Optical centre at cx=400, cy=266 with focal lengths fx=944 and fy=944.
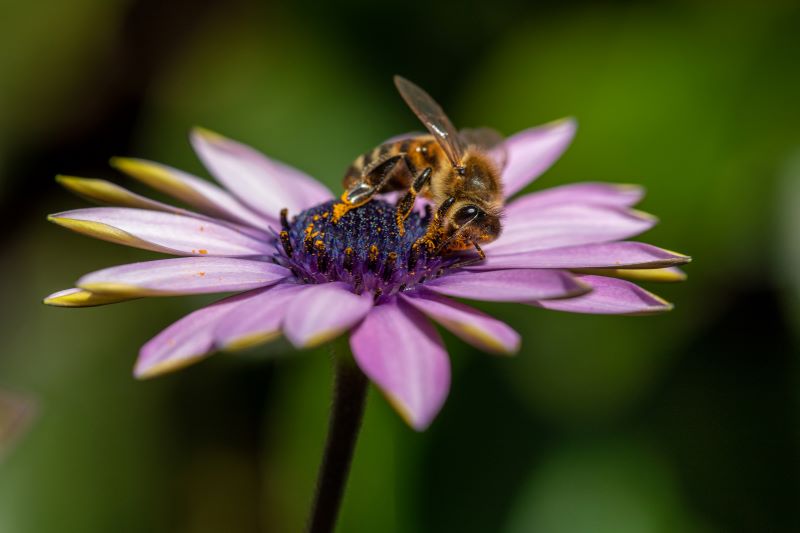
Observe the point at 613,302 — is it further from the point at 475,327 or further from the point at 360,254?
the point at 360,254

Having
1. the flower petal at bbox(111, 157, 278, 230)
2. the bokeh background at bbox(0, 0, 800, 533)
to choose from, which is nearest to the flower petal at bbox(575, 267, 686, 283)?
the flower petal at bbox(111, 157, 278, 230)

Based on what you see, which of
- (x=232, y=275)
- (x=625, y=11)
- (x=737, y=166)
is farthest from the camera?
(x=625, y=11)

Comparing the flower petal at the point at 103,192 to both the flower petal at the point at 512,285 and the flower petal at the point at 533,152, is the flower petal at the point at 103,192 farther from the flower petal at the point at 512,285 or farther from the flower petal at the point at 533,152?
the flower petal at the point at 533,152

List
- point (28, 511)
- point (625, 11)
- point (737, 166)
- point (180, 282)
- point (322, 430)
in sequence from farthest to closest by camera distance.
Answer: point (625, 11)
point (737, 166)
point (322, 430)
point (28, 511)
point (180, 282)

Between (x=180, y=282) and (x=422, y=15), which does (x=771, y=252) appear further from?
(x=180, y=282)

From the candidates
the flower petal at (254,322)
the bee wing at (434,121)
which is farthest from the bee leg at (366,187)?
the flower petal at (254,322)

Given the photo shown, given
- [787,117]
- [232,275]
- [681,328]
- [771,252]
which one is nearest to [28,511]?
[232,275]

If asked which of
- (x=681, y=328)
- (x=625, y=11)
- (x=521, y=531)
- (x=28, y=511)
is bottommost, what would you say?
(x=28, y=511)
